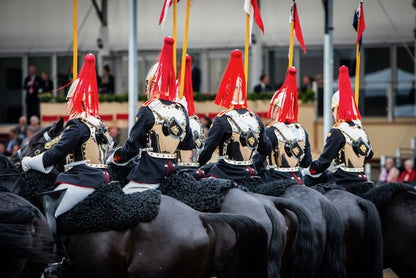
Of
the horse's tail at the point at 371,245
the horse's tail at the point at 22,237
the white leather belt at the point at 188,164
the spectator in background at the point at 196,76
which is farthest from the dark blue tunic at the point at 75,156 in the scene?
the spectator in background at the point at 196,76

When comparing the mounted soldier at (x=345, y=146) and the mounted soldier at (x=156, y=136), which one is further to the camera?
the mounted soldier at (x=345, y=146)

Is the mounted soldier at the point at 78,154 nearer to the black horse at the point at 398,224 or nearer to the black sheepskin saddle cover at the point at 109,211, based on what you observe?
the black sheepskin saddle cover at the point at 109,211

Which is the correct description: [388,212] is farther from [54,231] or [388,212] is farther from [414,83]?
[414,83]

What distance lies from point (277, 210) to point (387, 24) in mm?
16290

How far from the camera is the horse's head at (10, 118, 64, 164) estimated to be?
8555 millimetres

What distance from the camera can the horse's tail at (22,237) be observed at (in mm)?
6727

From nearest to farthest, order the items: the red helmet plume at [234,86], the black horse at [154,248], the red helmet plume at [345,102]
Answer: the black horse at [154,248], the red helmet plume at [234,86], the red helmet plume at [345,102]

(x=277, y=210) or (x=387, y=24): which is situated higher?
(x=387, y=24)

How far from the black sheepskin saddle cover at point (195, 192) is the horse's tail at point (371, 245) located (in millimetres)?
2255

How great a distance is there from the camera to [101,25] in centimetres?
2495

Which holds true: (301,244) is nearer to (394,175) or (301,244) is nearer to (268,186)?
(268,186)

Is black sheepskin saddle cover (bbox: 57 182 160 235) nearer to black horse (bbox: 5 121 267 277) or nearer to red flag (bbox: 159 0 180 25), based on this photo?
black horse (bbox: 5 121 267 277)

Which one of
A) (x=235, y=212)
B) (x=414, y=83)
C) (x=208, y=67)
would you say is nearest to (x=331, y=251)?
(x=235, y=212)

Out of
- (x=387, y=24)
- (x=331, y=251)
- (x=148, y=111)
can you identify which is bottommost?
(x=331, y=251)
